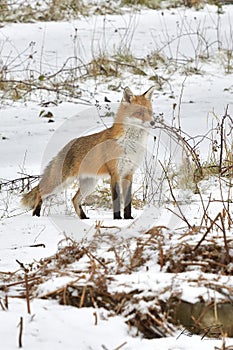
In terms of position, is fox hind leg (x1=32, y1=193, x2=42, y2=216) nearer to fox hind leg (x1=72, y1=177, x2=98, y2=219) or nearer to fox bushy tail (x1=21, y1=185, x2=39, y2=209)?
fox bushy tail (x1=21, y1=185, x2=39, y2=209)

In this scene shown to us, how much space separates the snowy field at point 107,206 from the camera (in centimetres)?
290

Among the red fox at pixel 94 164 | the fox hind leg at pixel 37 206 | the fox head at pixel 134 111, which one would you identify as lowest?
the fox hind leg at pixel 37 206

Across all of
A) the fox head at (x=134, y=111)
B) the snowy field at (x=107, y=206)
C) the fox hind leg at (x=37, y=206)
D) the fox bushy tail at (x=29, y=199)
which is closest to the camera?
the snowy field at (x=107, y=206)

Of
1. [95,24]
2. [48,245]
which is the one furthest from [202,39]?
[48,245]

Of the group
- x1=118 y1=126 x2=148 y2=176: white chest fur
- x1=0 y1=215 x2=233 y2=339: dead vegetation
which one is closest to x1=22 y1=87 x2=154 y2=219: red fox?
x1=118 y1=126 x2=148 y2=176: white chest fur

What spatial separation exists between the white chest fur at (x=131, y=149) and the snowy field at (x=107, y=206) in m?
0.21

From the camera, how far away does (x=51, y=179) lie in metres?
6.29

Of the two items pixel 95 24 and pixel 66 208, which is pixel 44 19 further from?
pixel 66 208

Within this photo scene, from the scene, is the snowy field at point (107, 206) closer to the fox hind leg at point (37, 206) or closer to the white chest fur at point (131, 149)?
the fox hind leg at point (37, 206)

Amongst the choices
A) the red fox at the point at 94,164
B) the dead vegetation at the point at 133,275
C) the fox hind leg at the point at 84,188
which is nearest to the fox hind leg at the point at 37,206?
the red fox at the point at 94,164

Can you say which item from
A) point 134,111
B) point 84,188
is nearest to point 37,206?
point 84,188

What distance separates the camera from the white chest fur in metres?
6.29

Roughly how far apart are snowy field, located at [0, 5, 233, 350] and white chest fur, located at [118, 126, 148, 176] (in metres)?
0.21

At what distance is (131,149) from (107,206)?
60cm
